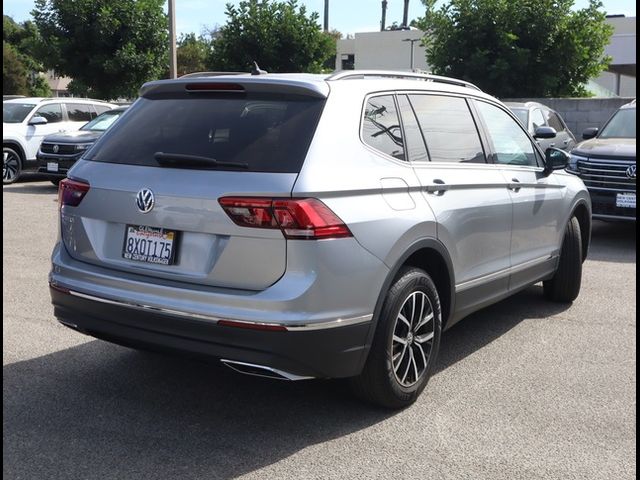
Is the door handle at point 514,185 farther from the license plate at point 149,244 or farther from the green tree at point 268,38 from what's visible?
the green tree at point 268,38

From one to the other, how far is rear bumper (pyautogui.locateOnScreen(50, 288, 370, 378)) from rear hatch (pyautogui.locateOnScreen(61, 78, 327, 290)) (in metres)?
0.21

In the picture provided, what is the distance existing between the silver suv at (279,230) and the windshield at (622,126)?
7196 millimetres

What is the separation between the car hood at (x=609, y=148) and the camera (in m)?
9.83

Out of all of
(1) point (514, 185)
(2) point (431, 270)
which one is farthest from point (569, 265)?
Answer: (2) point (431, 270)

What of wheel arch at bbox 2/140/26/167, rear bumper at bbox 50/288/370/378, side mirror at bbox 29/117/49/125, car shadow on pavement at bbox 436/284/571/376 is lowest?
car shadow on pavement at bbox 436/284/571/376

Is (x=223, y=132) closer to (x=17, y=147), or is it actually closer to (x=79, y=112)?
(x=17, y=147)

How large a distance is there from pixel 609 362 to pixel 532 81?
15378mm

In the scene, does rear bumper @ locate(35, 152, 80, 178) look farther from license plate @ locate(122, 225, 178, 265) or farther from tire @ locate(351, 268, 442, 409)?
tire @ locate(351, 268, 442, 409)

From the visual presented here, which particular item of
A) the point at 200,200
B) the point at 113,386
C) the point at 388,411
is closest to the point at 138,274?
the point at 200,200

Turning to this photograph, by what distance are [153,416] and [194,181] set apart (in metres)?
1.29

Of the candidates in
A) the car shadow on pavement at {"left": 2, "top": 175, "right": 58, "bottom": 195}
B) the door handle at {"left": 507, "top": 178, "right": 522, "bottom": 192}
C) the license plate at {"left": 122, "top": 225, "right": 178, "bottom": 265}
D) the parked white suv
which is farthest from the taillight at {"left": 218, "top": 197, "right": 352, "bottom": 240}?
the parked white suv

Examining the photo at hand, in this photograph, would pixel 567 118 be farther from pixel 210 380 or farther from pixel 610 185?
pixel 210 380

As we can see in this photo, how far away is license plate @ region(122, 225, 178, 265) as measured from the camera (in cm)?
381

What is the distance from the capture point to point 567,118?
17.8 m
